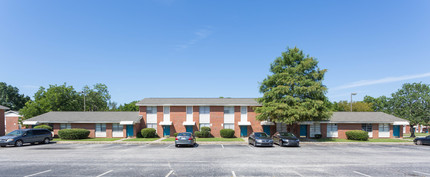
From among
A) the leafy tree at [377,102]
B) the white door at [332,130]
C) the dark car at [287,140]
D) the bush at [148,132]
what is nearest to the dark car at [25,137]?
the bush at [148,132]

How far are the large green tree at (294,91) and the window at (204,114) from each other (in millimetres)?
8103

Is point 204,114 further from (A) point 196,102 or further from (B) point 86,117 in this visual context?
(B) point 86,117

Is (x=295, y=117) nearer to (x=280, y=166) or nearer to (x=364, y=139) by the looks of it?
(x=364, y=139)

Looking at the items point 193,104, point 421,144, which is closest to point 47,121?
point 193,104

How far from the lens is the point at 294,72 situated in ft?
86.6

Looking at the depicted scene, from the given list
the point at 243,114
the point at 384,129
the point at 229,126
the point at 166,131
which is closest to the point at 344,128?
the point at 384,129

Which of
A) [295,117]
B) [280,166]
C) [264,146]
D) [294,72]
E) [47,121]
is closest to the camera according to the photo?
[280,166]

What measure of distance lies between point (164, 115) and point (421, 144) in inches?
1263

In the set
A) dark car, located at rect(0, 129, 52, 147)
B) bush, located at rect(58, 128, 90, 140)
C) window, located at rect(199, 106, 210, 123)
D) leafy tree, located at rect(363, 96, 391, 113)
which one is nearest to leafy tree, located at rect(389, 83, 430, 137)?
leafy tree, located at rect(363, 96, 391, 113)

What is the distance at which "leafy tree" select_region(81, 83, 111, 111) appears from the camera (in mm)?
60766

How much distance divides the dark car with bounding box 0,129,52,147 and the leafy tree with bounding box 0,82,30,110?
76.1 meters

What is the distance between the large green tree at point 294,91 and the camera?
2497 cm

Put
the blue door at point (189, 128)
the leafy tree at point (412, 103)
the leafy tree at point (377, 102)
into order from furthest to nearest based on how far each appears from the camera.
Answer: the leafy tree at point (377, 102) → the leafy tree at point (412, 103) → the blue door at point (189, 128)

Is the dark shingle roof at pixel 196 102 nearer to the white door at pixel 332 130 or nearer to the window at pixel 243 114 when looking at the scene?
the window at pixel 243 114
